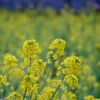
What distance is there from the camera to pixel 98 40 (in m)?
5.77

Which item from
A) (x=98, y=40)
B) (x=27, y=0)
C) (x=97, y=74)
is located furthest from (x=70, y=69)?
(x=27, y=0)

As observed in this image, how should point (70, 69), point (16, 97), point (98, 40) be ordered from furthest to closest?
point (98, 40) < point (16, 97) < point (70, 69)

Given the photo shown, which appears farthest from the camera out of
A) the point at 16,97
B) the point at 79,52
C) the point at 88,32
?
the point at 88,32

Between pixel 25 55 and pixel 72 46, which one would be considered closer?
pixel 25 55

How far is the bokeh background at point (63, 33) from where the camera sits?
3731mm

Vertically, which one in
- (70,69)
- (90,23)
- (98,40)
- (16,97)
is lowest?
(16,97)

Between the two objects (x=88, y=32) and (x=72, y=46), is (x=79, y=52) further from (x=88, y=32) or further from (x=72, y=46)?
(x=88, y=32)

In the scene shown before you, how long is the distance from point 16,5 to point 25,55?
839cm

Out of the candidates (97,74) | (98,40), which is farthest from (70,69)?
(98,40)

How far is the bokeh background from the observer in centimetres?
373

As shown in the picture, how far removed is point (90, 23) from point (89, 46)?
291 centimetres

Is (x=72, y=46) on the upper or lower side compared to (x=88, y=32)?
lower

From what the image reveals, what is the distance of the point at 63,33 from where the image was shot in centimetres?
518

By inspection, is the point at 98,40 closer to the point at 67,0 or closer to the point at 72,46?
the point at 72,46
